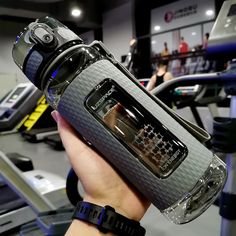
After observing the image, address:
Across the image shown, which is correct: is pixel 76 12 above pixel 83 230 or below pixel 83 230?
above

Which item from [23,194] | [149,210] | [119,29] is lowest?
[149,210]

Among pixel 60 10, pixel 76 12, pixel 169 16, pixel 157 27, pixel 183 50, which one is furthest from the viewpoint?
pixel 60 10

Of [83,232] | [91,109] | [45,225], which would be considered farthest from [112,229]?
[45,225]

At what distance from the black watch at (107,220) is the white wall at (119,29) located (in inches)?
292

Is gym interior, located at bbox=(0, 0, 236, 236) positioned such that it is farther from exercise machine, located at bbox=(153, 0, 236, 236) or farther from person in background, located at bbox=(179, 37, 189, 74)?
person in background, located at bbox=(179, 37, 189, 74)

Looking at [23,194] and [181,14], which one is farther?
[181,14]

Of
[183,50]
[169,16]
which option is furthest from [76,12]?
[183,50]

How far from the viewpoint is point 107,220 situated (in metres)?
0.43

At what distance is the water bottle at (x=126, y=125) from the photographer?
1.35ft

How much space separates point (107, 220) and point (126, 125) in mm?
143

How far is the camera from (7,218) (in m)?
1.54

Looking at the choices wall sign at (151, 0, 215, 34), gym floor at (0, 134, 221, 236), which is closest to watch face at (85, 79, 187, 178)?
gym floor at (0, 134, 221, 236)

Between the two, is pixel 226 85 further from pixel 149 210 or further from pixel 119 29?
pixel 119 29

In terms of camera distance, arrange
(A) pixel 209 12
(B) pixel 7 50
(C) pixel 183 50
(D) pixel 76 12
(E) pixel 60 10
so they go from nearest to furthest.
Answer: (A) pixel 209 12 → (C) pixel 183 50 → (D) pixel 76 12 → (E) pixel 60 10 → (B) pixel 7 50
